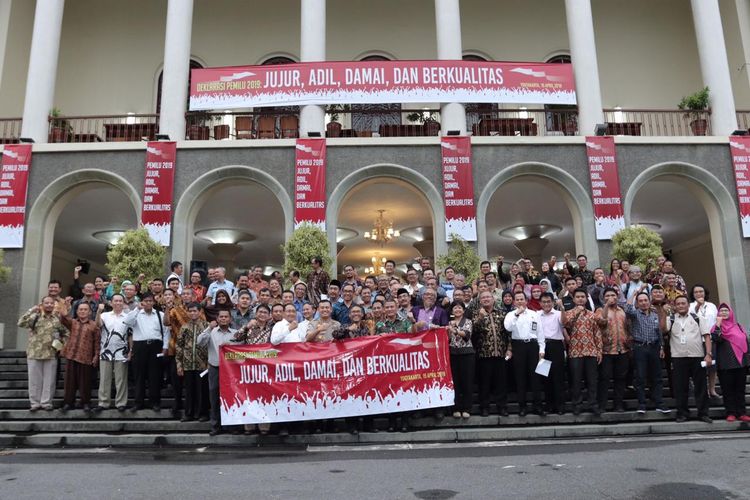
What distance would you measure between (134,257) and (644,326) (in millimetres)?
10350

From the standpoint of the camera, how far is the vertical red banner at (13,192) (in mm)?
14453

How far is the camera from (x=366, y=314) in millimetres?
8586

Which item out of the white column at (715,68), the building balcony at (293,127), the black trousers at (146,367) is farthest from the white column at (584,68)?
the black trousers at (146,367)

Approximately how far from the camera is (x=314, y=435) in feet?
25.4

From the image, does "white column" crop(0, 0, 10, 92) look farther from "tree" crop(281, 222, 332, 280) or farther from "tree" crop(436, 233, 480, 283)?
"tree" crop(436, 233, 480, 283)

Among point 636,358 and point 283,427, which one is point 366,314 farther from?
point 636,358

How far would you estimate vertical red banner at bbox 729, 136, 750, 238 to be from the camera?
14867 mm

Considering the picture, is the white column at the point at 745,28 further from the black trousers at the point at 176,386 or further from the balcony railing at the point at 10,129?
the balcony railing at the point at 10,129

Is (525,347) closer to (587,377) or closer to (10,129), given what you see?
(587,377)

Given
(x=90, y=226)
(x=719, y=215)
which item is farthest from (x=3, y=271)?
(x=719, y=215)

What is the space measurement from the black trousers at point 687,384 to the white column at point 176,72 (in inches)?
503

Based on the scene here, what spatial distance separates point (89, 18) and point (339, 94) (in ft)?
37.2

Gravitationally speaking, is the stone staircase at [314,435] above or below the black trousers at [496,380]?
below

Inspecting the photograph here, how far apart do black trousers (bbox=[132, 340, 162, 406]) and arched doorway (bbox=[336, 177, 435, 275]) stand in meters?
7.70
